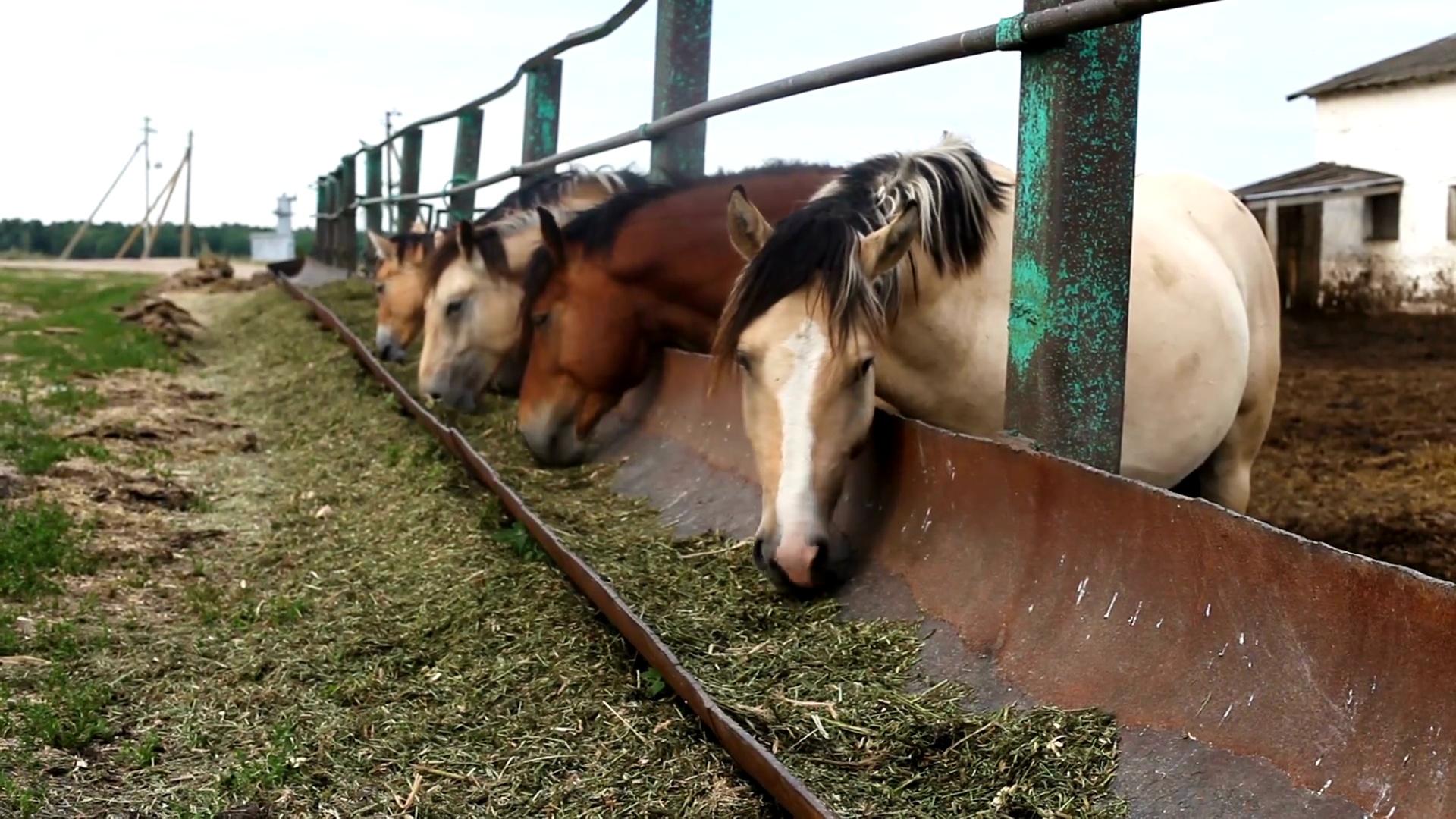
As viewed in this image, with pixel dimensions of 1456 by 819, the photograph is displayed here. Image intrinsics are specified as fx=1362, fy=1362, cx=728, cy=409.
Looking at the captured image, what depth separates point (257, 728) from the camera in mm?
2730

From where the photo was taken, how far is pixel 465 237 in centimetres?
680

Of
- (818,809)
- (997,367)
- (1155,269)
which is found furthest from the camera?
(1155,269)

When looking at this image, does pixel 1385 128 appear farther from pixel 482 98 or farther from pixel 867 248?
pixel 867 248

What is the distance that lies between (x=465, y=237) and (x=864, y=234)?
3934 millimetres

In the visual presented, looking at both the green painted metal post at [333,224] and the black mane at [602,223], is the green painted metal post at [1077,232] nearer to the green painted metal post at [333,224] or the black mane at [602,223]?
the black mane at [602,223]

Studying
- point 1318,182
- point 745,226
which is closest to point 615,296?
point 745,226

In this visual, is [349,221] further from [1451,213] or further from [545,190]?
[1451,213]

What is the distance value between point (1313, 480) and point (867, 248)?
5.13 meters

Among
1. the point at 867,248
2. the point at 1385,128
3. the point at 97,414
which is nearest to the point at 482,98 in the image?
the point at 97,414

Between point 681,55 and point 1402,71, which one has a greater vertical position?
point 1402,71

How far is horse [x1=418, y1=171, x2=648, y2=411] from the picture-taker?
6.77 metres

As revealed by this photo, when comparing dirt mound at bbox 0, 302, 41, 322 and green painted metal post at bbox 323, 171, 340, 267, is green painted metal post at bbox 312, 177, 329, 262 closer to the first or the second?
green painted metal post at bbox 323, 171, 340, 267

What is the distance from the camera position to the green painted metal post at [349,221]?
59.3 feet

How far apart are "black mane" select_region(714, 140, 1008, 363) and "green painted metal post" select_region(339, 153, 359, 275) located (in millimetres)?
14967
